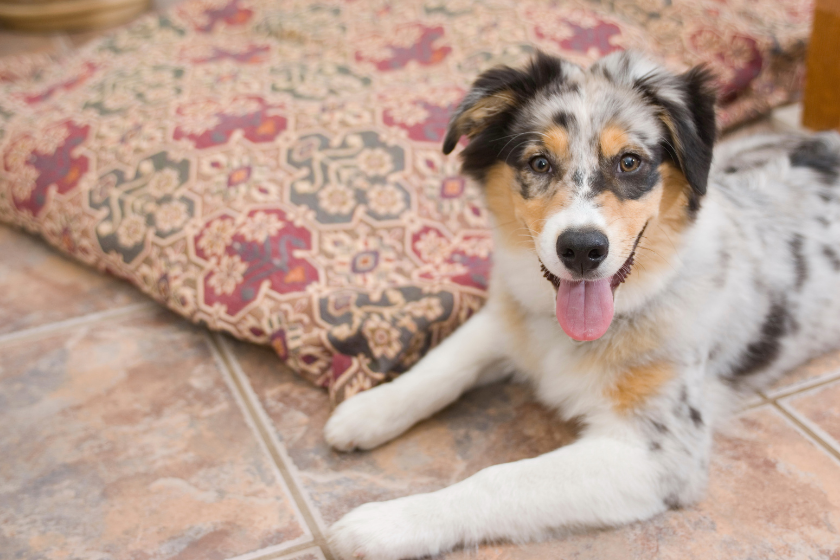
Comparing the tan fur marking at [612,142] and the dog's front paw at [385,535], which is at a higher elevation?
the tan fur marking at [612,142]

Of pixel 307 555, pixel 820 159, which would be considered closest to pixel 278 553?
pixel 307 555

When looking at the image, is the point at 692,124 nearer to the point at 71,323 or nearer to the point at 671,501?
the point at 671,501

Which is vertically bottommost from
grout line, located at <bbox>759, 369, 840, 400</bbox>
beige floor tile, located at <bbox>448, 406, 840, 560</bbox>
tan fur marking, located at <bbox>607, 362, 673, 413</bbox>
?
beige floor tile, located at <bbox>448, 406, 840, 560</bbox>

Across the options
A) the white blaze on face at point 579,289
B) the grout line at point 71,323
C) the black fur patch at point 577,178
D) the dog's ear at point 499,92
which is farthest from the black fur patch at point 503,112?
the grout line at point 71,323

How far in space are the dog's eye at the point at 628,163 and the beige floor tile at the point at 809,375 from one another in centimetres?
100

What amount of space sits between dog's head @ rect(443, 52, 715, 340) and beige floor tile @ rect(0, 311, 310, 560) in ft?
3.37

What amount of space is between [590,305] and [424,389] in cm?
61

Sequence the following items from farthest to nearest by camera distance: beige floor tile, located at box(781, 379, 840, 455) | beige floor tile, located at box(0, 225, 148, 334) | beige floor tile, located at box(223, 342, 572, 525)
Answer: beige floor tile, located at box(0, 225, 148, 334), beige floor tile, located at box(781, 379, 840, 455), beige floor tile, located at box(223, 342, 572, 525)

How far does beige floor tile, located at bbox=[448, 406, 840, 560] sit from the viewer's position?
6.28ft

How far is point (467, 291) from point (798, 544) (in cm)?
128

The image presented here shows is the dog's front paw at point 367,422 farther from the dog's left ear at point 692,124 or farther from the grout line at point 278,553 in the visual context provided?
the dog's left ear at point 692,124

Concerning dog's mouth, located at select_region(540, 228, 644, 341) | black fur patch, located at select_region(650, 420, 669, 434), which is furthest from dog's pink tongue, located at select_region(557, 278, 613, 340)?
black fur patch, located at select_region(650, 420, 669, 434)

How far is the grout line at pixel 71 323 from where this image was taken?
2.85 meters

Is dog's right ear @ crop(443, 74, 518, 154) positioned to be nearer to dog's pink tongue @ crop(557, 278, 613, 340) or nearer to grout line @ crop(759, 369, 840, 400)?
dog's pink tongue @ crop(557, 278, 613, 340)
